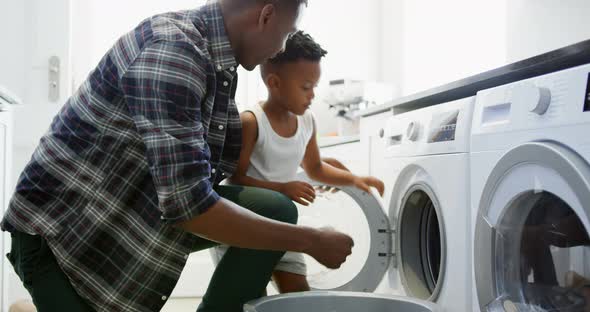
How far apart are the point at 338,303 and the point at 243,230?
1.47 ft

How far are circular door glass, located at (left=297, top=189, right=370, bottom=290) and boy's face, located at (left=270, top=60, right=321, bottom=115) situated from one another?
1.22 feet

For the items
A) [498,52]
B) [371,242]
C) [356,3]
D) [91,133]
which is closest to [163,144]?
[91,133]

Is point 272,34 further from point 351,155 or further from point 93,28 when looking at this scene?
point 93,28

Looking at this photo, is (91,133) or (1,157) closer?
(91,133)

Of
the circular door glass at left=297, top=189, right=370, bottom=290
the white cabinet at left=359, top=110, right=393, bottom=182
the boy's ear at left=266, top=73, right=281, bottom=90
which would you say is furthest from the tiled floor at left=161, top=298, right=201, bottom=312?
the boy's ear at left=266, top=73, right=281, bottom=90

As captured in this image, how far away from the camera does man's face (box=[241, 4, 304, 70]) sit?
1053 mm

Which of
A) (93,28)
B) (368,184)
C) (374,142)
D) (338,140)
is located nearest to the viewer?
(368,184)

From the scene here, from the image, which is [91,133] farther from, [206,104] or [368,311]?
[368,311]

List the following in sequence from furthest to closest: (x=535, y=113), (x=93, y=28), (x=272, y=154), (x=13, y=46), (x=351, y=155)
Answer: (x=93, y=28) → (x=13, y=46) → (x=351, y=155) → (x=272, y=154) → (x=535, y=113)

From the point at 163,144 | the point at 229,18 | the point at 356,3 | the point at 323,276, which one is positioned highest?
the point at 356,3

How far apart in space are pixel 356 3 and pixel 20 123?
211 cm

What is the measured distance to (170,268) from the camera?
1.06 m

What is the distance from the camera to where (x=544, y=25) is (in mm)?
1878

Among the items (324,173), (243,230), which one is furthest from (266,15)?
(324,173)
